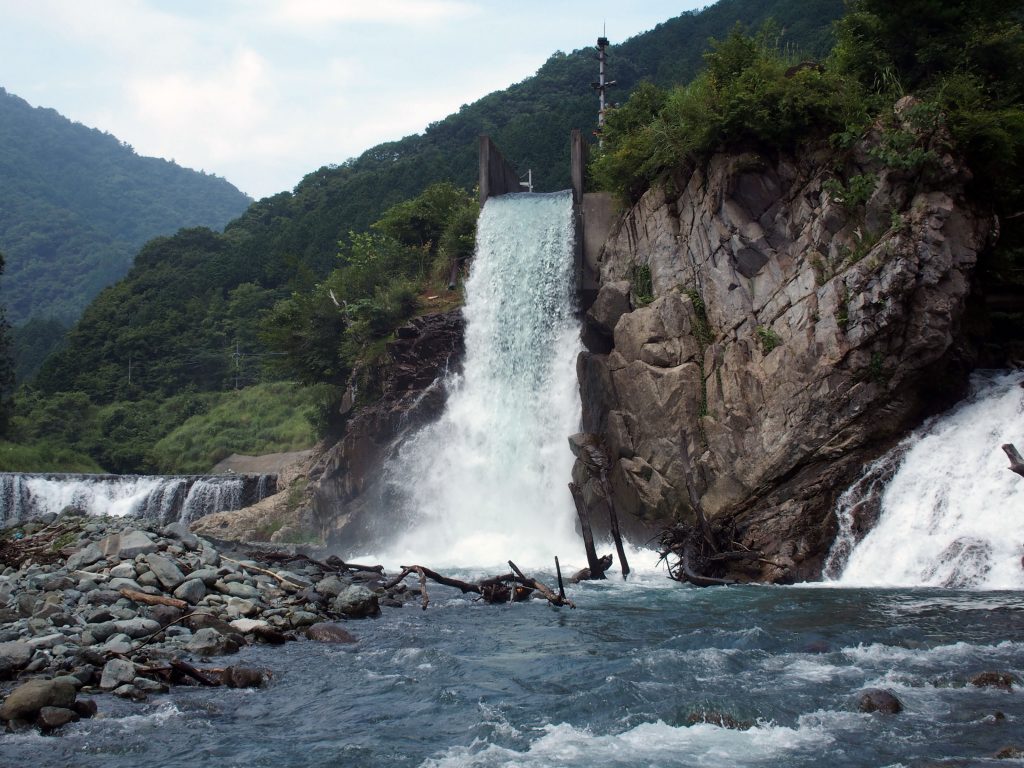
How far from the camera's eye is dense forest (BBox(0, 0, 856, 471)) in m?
37.5

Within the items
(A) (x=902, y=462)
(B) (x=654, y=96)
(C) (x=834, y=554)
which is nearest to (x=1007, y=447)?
(A) (x=902, y=462)

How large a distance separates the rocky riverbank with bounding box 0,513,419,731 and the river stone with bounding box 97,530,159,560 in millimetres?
20

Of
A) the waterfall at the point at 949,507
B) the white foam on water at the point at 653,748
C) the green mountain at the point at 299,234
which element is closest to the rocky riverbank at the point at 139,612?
the white foam on water at the point at 653,748

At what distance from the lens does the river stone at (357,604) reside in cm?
1585

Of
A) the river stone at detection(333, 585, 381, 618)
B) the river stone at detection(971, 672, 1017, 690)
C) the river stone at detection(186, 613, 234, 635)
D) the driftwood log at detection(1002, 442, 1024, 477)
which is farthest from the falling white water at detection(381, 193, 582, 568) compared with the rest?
the river stone at detection(971, 672, 1017, 690)

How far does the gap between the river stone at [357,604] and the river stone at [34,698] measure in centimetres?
617

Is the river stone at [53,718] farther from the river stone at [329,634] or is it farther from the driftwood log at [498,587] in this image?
the driftwood log at [498,587]

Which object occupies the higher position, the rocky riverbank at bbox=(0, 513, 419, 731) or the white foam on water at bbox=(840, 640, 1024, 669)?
the rocky riverbank at bbox=(0, 513, 419, 731)

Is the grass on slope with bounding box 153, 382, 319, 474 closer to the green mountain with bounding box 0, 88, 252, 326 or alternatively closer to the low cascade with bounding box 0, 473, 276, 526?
the low cascade with bounding box 0, 473, 276, 526

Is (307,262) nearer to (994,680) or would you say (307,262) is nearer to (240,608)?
(240,608)

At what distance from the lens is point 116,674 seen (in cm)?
1095

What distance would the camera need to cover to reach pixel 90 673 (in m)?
11.0

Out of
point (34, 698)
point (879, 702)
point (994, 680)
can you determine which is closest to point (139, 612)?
point (34, 698)

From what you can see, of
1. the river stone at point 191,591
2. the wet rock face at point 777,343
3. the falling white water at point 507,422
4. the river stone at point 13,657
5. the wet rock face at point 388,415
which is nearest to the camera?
the river stone at point 13,657
